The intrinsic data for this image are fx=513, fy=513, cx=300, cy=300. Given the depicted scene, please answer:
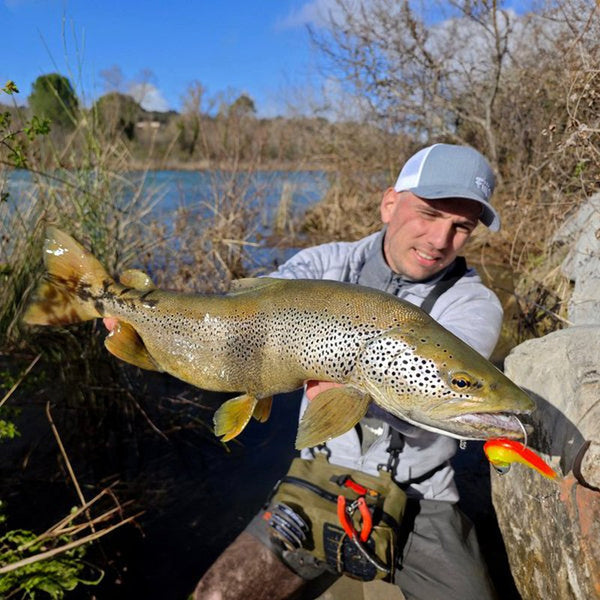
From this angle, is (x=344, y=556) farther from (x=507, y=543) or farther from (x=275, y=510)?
(x=507, y=543)

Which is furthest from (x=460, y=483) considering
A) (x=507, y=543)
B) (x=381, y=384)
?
(x=381, y=384)

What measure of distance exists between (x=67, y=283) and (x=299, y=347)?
1.36 metres

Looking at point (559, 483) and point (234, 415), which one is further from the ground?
point (234, 415)

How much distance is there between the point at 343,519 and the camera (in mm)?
2682

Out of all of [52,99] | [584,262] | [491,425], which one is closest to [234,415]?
[491,425]

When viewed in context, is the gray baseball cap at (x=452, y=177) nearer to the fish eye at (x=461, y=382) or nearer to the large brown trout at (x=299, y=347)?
the large brown trout at (x=299, y=347)

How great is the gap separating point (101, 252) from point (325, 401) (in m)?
3.10

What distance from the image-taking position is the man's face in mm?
3017

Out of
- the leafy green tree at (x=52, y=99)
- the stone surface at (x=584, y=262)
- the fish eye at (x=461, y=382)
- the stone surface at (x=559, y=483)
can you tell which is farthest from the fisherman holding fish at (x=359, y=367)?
the leafy green tree at (x=52, y=99)

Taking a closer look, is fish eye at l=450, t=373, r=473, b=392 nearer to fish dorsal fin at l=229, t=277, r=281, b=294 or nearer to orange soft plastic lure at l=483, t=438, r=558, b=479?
orange soft plastic lure at l=483, t=438, r=558, b=479

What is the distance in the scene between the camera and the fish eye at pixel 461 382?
6.60 ft

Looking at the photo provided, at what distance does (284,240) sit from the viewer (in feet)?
40.1

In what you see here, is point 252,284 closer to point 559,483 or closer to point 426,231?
point 426,231

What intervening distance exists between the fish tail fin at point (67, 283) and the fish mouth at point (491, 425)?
1935mm
